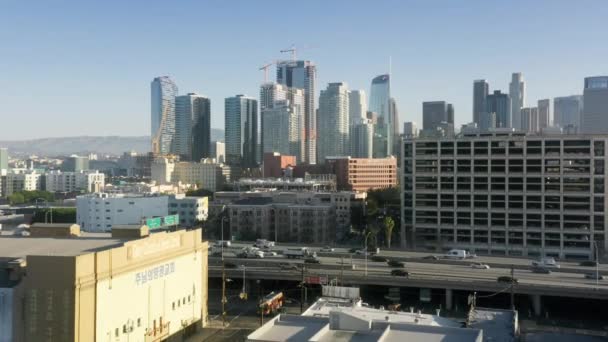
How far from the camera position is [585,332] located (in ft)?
Answer: 97.8

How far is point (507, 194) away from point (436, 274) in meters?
19.1

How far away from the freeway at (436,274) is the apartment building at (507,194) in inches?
360

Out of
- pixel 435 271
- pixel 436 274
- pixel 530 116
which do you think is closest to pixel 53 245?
pixel 436 274

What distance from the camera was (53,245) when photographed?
86.8 feet

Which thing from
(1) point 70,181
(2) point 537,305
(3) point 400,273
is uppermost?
(1) point 70,181

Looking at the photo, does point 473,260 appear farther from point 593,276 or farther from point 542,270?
point 593,276

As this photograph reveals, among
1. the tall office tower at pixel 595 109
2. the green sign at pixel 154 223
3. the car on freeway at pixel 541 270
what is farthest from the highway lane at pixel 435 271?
the tall office tower at pixel 595 109

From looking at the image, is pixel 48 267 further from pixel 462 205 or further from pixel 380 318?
pixel 462 205

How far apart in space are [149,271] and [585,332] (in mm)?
19969

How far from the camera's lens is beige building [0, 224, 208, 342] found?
2022 centimetres

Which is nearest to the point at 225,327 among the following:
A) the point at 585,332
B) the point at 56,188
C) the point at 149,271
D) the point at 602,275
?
the point at 149,271

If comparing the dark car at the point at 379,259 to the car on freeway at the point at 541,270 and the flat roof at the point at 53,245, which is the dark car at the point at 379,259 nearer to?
the car on freeway at the point at 541,270

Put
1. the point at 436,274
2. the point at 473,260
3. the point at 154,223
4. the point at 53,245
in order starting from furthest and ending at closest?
the point at 154,223
the point at 473,260
the point at 436,274
the point at 53,245

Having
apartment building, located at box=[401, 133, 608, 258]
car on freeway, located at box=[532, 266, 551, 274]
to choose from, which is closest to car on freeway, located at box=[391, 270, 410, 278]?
car on freeway, located at box=[532, 266, 551, 274]
